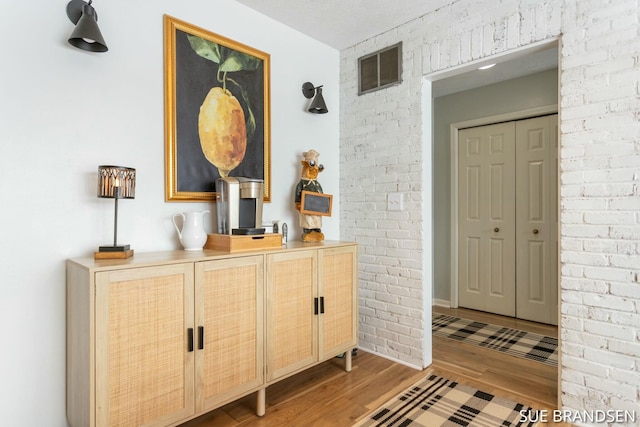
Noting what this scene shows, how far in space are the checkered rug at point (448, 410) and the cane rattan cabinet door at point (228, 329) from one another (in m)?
0.67

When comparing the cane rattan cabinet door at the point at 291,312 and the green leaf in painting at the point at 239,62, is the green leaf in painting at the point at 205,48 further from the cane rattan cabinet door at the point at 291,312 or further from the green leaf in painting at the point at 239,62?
the cane rattan cabinet door at the point at 291,312

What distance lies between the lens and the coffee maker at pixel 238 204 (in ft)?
6.94

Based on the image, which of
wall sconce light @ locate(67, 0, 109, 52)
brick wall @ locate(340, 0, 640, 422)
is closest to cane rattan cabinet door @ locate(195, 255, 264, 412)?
wall sconce light @ locate(67, 0, 109, 52)

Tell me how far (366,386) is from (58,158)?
214 centimetres

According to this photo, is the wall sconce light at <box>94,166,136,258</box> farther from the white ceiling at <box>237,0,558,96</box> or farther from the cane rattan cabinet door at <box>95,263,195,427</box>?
the white ceiling at <box>237,0,558,96</box>

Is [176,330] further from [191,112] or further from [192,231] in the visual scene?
[191,112]

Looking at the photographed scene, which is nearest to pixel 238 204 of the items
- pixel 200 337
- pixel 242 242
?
pixel 242 242

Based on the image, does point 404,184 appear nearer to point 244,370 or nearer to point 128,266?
point 244,370

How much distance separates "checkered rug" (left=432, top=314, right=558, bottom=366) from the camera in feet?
9.32

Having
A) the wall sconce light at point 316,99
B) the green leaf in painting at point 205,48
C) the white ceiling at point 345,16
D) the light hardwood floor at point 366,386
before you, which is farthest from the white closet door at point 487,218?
the green leaf in painting at point 205,48

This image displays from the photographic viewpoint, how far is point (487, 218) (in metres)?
3.94

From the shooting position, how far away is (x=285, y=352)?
2.13 meters

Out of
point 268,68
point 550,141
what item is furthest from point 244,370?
point 550,141

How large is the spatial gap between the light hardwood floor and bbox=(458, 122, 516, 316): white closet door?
3.78ft
